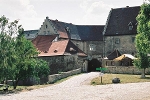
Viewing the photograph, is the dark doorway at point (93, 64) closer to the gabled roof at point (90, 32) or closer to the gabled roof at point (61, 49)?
the gabled roof at point (61, 49)

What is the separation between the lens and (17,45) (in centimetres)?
3753

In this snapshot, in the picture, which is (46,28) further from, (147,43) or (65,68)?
(147,43)

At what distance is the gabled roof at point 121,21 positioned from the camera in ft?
189

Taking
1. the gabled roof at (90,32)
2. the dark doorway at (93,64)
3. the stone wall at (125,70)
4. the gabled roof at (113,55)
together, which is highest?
the gabled roof at (90,32)

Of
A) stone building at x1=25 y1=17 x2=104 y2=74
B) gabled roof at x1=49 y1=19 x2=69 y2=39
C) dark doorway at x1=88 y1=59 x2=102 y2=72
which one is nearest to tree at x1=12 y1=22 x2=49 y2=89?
stone building at x1=25 y1=17 x2=104 y2=74

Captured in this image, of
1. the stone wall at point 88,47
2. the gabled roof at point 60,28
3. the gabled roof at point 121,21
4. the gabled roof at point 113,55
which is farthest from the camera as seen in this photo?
the stone wall at point 88,47

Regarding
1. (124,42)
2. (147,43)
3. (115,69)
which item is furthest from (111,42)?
(147,43)

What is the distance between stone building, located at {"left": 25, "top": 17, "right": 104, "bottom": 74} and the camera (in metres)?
52.4

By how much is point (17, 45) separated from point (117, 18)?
29.9 m

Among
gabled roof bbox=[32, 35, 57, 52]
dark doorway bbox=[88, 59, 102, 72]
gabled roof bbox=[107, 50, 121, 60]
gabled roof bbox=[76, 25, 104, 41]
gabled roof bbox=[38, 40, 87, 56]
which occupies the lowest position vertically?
dark doorway bbox=[88, 59, 102, 72]

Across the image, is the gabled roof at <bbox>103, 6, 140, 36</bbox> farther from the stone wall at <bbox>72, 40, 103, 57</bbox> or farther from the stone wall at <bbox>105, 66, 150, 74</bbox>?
the stone wall at <bbox>105, 66, 150, 74</bbox>

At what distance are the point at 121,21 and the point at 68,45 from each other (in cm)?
1419

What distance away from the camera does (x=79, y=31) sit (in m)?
69.5

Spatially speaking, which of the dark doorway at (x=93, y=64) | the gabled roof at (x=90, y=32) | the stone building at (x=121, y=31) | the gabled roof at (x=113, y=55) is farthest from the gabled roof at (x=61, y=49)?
the gabled roof at (x=90, y=32)
